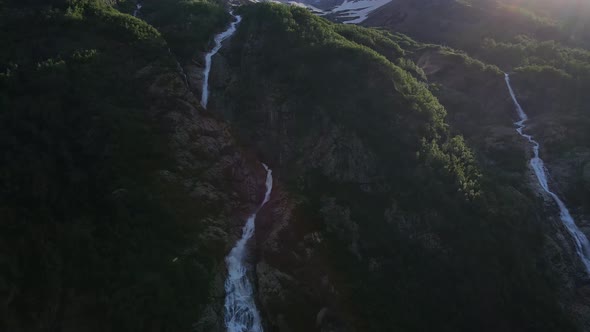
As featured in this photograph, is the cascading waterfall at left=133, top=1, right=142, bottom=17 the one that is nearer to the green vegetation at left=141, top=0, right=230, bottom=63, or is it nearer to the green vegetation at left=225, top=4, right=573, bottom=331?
the green vegetation at left=141, top=0, right=230, bottom=63

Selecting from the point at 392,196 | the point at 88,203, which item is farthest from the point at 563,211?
the point at 88,203

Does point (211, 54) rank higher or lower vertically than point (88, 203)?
lower

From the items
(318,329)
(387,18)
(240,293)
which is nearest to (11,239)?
(240,293)

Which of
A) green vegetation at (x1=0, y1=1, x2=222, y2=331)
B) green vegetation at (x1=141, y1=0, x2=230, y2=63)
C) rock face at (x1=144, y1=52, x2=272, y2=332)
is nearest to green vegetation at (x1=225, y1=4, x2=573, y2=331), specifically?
rock face at (x1=144, y1=52, x2=272, y2=332)

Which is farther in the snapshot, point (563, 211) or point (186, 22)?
point (186, 22)

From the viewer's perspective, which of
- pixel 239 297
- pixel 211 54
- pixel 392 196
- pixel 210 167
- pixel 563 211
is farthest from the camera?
pixel 211 54

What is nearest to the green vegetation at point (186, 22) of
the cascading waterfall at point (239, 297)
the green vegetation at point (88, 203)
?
the green vegetation at point (88, 203)

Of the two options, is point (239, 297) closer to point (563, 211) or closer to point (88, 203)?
point (88, 203)
